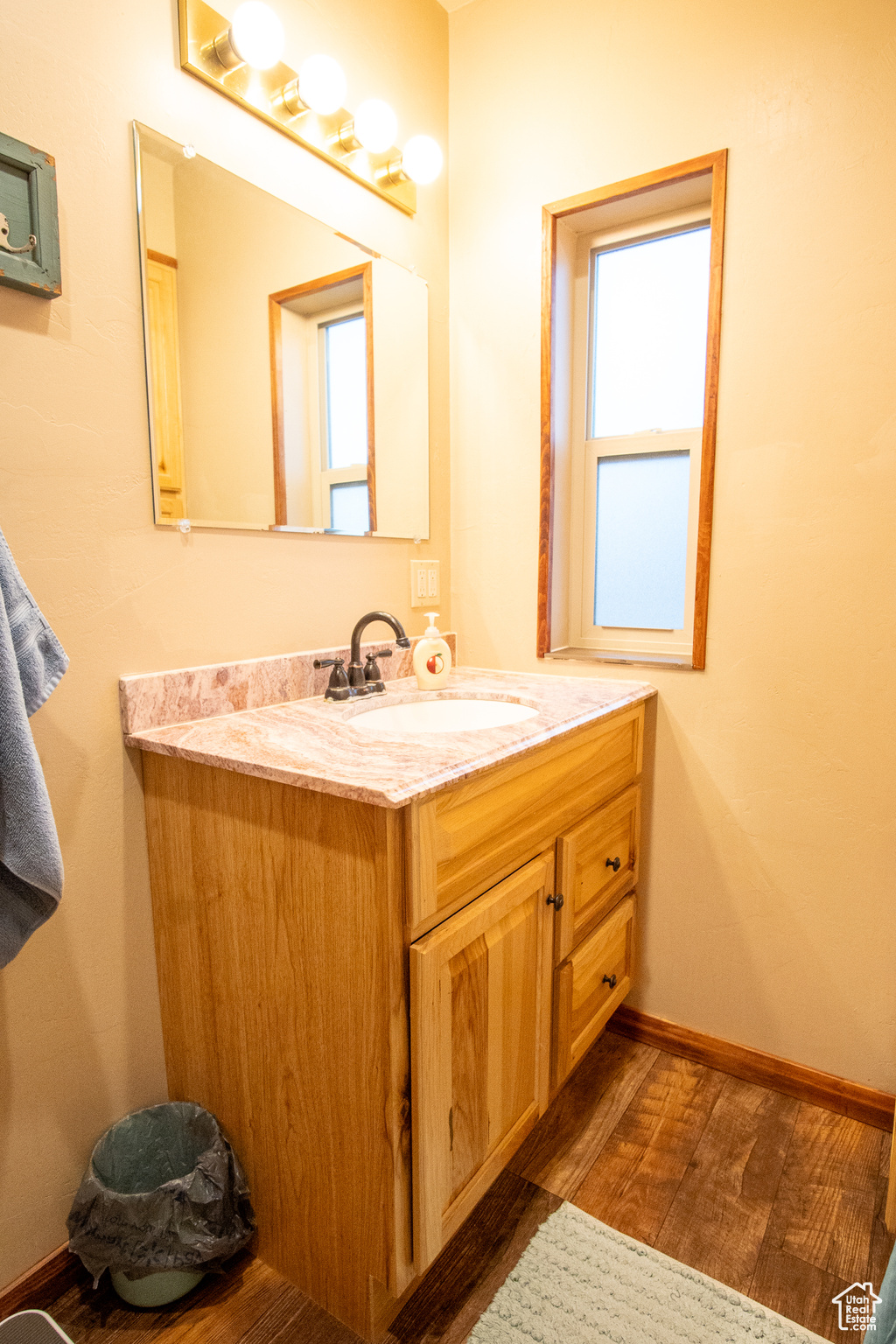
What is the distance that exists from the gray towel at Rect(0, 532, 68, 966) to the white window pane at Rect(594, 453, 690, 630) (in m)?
1.34

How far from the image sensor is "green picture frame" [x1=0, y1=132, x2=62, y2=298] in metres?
0.94

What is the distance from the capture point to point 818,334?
53.9 inches

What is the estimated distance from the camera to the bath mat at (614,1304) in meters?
1.05

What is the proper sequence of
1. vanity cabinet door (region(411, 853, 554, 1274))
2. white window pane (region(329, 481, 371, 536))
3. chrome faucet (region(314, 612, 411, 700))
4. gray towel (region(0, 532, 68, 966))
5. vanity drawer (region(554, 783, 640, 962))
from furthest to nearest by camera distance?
1. white window pane (region(329, 481, 371, 536))
2. chrome faucet (region(314, 612, 411, 700))
3. vanity drawer (region(554, 783, 640, 962))
4. vanity cabinet door (region(411, 853, 554, 1274))
5. gray towel (region(0, 532, 68, 966))

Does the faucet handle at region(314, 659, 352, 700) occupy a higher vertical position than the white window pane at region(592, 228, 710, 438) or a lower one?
lower

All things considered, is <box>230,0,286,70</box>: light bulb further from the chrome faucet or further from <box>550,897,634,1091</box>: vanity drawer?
<box>550,897,634,1091</box>: vanity drawer

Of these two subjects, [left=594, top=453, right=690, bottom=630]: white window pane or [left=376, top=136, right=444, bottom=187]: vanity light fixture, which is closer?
[left=376, top=136, right=444, bottom=187]: vanity light fixture

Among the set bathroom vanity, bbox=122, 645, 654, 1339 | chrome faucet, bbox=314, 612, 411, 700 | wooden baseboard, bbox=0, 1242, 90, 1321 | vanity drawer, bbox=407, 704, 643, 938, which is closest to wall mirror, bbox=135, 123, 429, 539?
chrome faucet, bbox=314, 612, 411, 700

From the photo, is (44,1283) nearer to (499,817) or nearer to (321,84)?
(499,817)

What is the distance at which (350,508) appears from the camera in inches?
60.7

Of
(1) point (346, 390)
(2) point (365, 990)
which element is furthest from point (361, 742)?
(1) point (346, 390)

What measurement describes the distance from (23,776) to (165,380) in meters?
0.68

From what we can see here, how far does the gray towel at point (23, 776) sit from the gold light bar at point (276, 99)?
3.00 ft

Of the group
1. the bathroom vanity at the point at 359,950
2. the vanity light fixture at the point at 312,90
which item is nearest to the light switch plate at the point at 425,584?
the bathroom vanity at the point at 359,950
